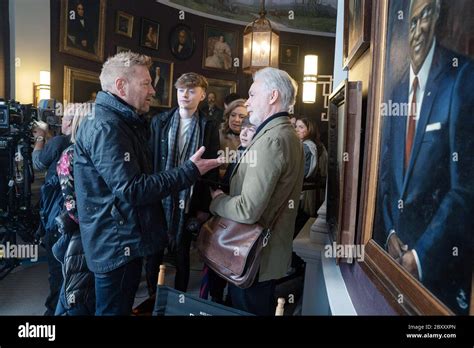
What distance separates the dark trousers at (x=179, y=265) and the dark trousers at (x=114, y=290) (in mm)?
748

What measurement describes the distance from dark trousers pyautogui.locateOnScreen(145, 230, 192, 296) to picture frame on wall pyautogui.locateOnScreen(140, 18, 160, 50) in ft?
11.4

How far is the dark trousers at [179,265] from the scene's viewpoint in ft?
6.58

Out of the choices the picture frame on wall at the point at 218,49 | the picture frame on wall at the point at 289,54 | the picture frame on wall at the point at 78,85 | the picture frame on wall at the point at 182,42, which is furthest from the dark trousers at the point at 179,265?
the picture frame on wall at the point at 289,54

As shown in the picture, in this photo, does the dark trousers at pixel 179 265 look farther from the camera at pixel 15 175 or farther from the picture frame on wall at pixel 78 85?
the picture frame on wall at pixel 78 85

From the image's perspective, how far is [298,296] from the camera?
233 centimetres

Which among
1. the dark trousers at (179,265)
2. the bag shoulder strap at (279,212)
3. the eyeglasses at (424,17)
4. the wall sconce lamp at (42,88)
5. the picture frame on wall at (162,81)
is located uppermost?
the picture frame on wall at (162,81)

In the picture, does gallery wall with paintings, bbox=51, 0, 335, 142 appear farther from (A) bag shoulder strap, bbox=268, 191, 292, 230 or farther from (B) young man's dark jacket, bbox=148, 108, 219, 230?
(A) bag shoulder strap, bbox=268, 191, 292, 230

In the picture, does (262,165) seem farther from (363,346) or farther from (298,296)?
(298,296)

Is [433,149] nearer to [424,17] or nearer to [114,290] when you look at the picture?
[424,17]

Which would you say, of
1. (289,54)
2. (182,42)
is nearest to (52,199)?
(182,42)

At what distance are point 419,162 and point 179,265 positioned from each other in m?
1.68

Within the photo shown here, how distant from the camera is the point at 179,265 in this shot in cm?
208

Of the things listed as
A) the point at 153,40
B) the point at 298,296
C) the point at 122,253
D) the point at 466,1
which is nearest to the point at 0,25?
the point at 122,253

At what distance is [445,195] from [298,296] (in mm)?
1948
